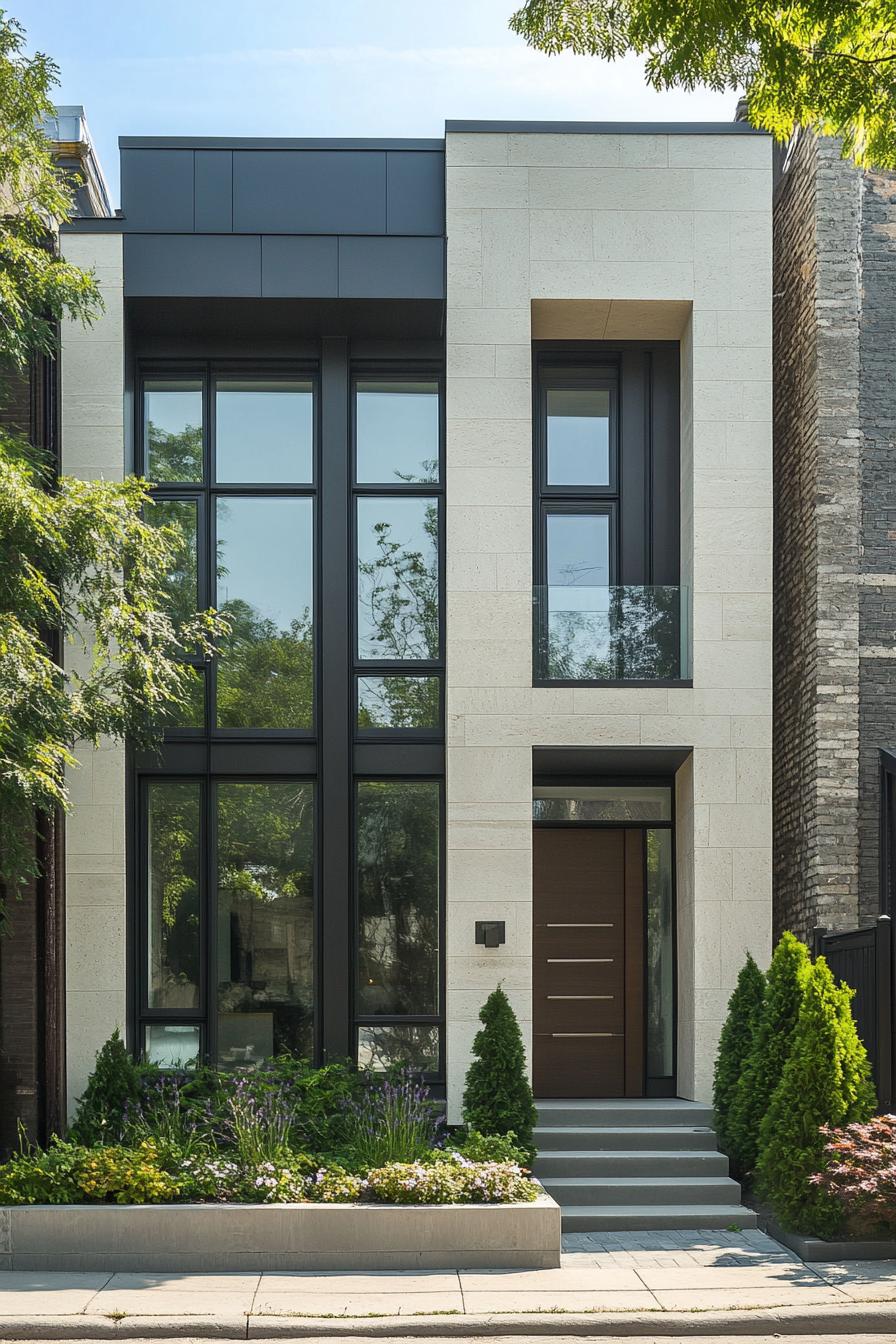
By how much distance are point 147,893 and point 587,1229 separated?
16.8 feet

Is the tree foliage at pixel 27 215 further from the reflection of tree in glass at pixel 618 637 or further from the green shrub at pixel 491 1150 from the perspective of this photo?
the green shrub at pixel 491 1150

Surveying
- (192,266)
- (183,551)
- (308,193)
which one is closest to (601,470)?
(308,193)

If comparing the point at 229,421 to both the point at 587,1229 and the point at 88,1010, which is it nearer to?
the point at 88,1010

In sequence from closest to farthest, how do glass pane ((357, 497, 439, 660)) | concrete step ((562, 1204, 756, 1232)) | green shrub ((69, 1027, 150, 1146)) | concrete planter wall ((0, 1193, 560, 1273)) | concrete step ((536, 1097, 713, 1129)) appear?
concrete planter wall ((0, 1193, 560, 1273)), concrete step ((562, 1204, 756, 1232)), green shrub ((69, 1027, 150, 1146)), concrete step ((536, 1097, 713, 1129)), glass pane ((357, 497, 439, 660))

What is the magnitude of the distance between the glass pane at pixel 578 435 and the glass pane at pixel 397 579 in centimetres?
141

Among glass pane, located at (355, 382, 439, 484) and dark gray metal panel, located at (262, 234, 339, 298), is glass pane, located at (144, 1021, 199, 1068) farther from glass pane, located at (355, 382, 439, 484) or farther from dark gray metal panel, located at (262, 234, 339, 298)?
dark gray metal panel, located at (262, 234, 339, 298)

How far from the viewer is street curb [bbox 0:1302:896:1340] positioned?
8.59 meters

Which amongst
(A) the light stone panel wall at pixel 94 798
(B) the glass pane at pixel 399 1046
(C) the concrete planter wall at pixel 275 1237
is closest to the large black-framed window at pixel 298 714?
(B) the glass pane at pixel 399 1046

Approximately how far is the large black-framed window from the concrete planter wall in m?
3.20

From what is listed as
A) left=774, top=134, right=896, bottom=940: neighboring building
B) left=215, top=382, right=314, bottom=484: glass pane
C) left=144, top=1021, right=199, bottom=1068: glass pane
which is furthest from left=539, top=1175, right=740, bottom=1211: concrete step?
left=215, top=382, right=314, bottom=484: glass pane

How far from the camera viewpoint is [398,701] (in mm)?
13867

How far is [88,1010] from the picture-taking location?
1291cm

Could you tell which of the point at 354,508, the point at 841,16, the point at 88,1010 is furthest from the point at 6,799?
the point at 841,16

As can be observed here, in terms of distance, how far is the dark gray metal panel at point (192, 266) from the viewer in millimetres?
13469
